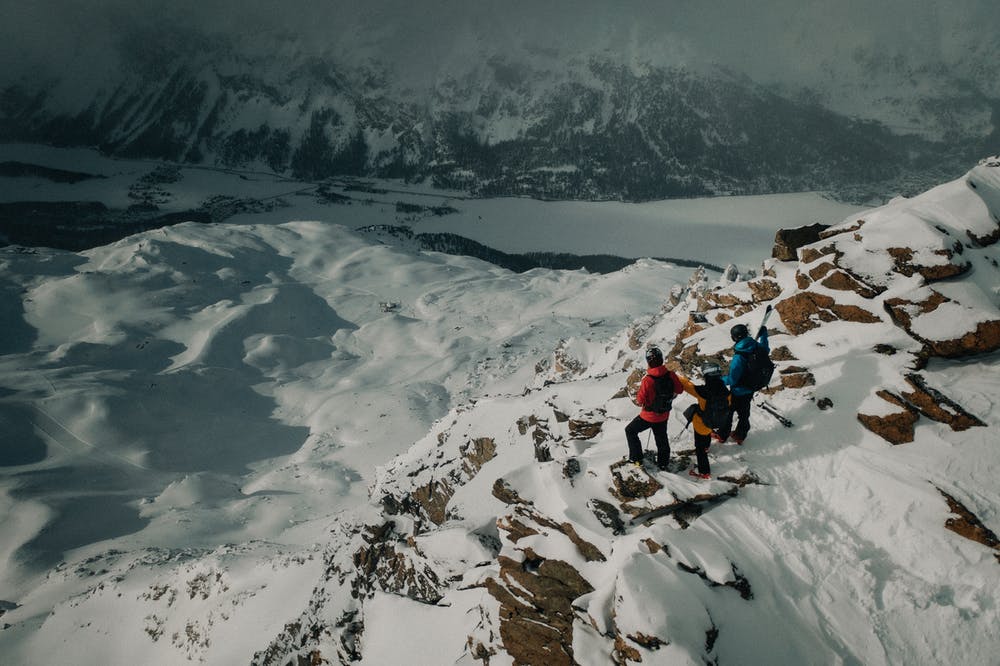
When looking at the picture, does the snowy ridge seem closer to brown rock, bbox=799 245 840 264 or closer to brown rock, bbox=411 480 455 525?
brown rock, bbox=799 245 840 264

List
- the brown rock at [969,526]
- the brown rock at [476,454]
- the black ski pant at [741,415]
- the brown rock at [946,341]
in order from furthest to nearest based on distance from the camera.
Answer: the brown rock at [476,454] < the brown rock at [946,341] < the black ski pant at [741,415] < the brown rock at [969,526]

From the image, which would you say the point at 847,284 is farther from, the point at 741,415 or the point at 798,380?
the point at 741,415

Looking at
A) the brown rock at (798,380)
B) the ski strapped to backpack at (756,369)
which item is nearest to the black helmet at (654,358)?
the ski strapped to backpack at (756,369)

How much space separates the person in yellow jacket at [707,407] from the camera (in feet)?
28.2

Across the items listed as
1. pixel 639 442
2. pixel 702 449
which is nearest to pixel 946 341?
pixel 702 449

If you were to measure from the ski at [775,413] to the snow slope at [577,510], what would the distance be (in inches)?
7.1

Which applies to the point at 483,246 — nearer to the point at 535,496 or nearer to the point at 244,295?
the point at 244,295

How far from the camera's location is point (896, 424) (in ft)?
29.2

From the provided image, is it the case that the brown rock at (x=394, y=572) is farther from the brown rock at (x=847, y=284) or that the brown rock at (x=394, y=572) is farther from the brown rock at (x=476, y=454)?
the brown rock at (x=847, y=284)

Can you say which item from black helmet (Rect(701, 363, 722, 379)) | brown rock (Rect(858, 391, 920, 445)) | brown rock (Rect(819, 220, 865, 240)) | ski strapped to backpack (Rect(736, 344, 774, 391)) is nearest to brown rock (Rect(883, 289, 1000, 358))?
brown rock (Rect(858, 391, 920, 445))

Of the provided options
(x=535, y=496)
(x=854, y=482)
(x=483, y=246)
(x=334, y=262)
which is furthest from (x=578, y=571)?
(x=483, y=246)

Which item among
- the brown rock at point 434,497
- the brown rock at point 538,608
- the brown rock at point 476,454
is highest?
the brown rock at point 538,608

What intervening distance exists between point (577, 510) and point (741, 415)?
11.7 ft

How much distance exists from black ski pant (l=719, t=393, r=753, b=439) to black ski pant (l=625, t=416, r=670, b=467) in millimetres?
1210
